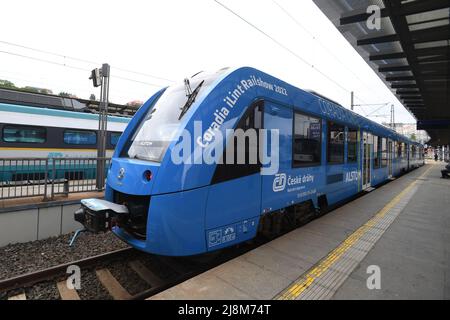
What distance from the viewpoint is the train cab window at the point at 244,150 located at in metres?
3.30

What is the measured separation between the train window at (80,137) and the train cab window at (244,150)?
29.6ft

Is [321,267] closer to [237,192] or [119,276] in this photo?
[237,192]

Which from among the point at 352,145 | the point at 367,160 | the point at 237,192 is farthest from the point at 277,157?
the point at 367,160

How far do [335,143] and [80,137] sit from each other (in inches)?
367

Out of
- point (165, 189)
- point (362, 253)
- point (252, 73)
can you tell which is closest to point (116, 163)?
point (165, 189)

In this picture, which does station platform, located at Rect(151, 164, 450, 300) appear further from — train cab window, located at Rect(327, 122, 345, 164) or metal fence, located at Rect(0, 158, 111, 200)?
metal fence, located at Rect(0, 158, 111, 200)

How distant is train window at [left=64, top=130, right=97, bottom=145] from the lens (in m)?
10.2

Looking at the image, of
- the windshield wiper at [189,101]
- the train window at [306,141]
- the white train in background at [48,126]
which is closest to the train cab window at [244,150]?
the windshield wiper at [189,101]

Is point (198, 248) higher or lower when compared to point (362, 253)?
higher

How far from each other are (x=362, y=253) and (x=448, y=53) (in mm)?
6928

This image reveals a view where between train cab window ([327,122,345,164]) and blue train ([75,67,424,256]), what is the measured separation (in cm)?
75

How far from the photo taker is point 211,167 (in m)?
3.15
